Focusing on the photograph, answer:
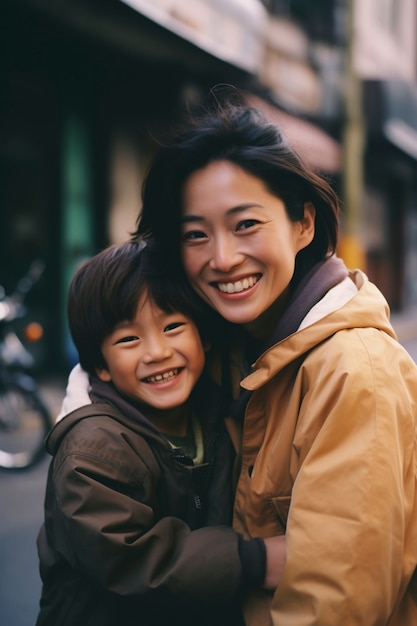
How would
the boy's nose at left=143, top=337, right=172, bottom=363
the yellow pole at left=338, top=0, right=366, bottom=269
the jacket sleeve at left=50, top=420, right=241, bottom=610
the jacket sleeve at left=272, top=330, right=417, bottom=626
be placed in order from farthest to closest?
the yellow pole at left=338, top=0, right=366, bottom=269, the boy's nose at left=143, top=337, right=172, bottom=363, the jacket sleeve at left=50, top=420, right=241, bottom=610, the jacket sleeve at left=272, top=330, right=417, bottom=626

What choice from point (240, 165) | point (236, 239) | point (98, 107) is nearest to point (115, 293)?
point (236, 239)

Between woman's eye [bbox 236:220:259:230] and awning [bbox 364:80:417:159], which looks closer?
woman's eye [bbox 236:220:259:230]

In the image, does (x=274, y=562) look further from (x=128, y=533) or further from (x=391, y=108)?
(x=391, y=108)

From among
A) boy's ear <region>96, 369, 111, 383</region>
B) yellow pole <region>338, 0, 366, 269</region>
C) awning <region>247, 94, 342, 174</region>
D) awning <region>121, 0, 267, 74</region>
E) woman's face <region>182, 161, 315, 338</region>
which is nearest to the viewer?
woman's face <region>182, 161, 315, 338</region>

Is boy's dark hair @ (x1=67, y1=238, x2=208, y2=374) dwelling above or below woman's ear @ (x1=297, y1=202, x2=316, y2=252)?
below

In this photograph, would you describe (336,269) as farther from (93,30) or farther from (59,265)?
(59,265)

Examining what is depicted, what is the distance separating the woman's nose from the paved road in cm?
200

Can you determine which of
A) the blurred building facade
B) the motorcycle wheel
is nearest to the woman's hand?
the motorcycle wheel

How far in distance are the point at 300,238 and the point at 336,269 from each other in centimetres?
15

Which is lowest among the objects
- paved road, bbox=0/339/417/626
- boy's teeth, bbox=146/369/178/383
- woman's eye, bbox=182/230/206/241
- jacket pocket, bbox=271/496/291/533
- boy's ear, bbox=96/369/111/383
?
paved road, bbox=0/339/417/626

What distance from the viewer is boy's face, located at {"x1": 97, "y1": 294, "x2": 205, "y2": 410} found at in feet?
6.10

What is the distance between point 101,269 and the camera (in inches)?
75.4

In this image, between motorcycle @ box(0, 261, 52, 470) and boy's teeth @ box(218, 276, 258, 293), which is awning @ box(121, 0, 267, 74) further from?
boy's teeth @ box(218, 276, 258, 293)

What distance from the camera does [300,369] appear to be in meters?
1.53
